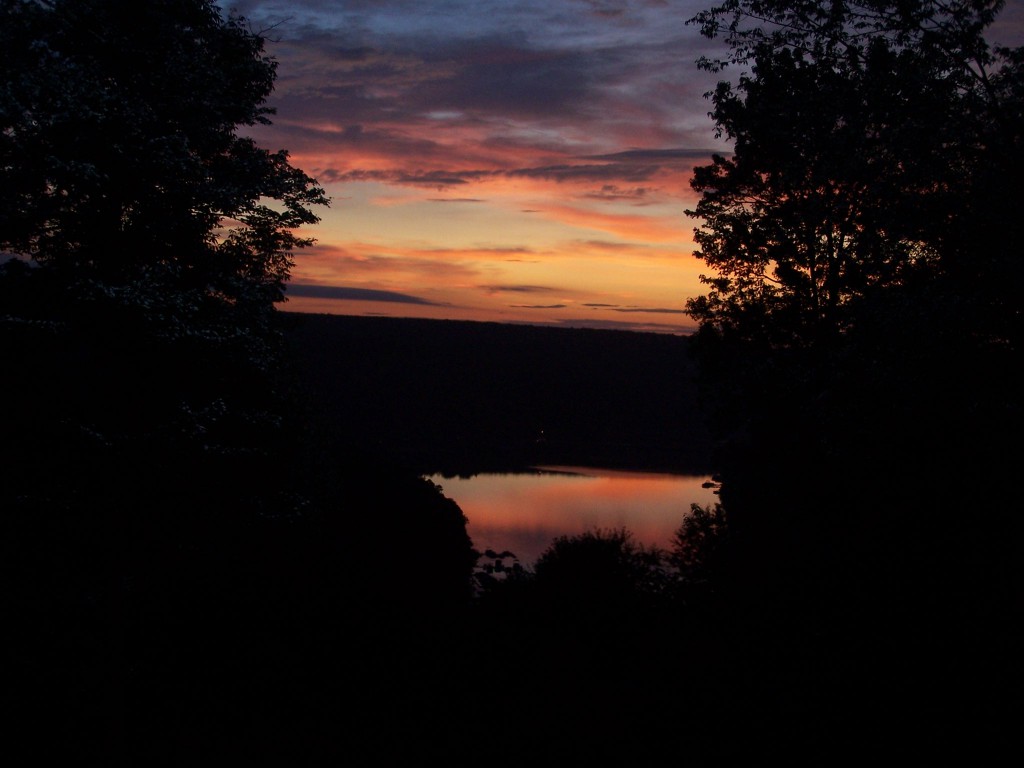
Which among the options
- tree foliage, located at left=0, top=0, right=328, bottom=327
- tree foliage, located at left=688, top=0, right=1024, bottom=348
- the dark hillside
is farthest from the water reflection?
tree foliage, located at left=0, top=0, right=328, bottom=327

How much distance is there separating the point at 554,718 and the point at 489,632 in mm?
4685

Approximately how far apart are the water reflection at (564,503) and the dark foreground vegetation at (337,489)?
30.5 meters

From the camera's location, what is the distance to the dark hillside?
108m

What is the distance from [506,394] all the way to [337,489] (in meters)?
129

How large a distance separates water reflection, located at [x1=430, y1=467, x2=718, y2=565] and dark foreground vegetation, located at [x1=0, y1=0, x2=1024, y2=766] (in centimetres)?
3051

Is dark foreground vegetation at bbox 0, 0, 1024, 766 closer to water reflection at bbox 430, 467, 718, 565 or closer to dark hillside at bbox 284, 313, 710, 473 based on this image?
water reflection at bbox 430, 467, 718, 565

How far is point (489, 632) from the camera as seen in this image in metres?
19.3

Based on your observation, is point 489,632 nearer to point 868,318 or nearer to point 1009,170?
point 868,318

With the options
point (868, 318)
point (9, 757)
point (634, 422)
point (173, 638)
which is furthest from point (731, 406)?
point (634, 422)

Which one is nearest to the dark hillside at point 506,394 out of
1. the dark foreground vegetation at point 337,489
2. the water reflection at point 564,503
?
the water reflection at point 564,503

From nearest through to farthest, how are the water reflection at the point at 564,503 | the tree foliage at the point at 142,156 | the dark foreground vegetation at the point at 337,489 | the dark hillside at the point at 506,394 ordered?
1. the dark foreground vegetation at the point at 337,489
2. the tree foliage at the point at 142,156
3. the water reflection at the point at 564,503
4. the dark hillside at the point at 506,394

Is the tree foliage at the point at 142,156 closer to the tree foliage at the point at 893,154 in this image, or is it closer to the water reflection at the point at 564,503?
the tree foliage at the point at 893,154

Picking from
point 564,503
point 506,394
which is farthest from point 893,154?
point 506,394

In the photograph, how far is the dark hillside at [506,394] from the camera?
10831 centimetres
